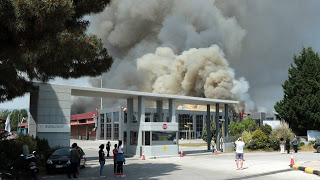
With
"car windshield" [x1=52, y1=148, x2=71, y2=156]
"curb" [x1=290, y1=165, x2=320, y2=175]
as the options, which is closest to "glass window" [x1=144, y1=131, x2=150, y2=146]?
"car windshield" [x1=52, y1=148, x2=71, y2=156]

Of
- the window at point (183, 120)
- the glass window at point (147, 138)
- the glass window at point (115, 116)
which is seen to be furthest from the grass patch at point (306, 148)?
the window at point (183, 120)

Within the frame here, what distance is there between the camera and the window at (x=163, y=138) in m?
23.6

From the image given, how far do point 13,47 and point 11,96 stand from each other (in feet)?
23.6

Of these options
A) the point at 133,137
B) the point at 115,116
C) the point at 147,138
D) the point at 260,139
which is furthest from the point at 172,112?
the point at 115,116

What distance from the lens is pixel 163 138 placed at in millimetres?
→ 24031

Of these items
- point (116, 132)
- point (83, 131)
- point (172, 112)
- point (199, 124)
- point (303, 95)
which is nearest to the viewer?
point (172, 112)

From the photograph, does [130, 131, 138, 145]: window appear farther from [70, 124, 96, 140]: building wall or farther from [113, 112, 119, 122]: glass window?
[70, 124, 96, 140]: building wall

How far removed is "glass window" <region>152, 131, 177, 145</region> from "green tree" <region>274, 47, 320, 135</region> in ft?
61.8

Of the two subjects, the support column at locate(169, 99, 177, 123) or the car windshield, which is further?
the support column at locate(169, 99, 177, 123)

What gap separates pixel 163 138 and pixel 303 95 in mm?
21090

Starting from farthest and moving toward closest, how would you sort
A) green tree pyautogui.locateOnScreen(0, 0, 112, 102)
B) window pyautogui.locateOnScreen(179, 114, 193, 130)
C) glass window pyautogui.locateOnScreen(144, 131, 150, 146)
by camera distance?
window pyautogui.locateOnScreen(179, 114, 193, 130)
glass window pyautogui.locateOnScreen(144, 131, 150, 146)
green tree pyautogui.locateOnScreen(0, 0, 112, 102)

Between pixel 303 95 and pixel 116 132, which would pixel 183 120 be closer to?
pixel 116 132

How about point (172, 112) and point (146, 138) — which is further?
point (172, 112)

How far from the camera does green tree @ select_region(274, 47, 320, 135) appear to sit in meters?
34.9
